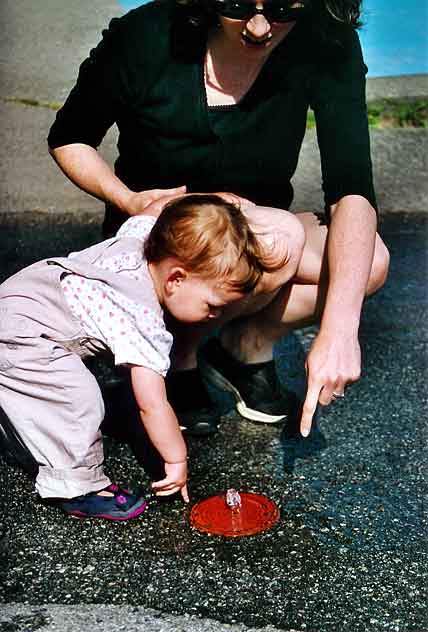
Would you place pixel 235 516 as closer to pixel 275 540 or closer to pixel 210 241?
pixel 275 540

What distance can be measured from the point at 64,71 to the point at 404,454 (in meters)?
3.38

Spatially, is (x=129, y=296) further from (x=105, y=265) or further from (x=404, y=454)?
(x=404, y=454)

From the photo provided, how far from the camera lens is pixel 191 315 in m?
2.45

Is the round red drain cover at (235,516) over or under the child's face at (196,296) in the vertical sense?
under

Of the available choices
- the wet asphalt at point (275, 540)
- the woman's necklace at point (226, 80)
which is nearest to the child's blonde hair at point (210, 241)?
the woman's necklace at point (226, 80)

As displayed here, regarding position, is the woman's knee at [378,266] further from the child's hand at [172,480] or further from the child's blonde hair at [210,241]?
the child's hand at [172,480]

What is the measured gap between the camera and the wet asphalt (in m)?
2.07

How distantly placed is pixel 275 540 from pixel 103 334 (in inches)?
24.7

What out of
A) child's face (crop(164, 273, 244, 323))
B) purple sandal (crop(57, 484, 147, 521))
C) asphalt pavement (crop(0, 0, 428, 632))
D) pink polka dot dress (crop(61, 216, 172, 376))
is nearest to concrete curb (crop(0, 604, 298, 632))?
asphalt pavement (crop(0, 0, 428, 632))

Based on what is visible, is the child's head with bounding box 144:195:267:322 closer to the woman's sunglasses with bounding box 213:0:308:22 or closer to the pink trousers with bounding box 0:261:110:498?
the pink trousers with bounding box 0:261:110:498

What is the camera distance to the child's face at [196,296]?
93.8 inches

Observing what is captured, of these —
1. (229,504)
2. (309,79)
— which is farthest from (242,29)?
(229,504)

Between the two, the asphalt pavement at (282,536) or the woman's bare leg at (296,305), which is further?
the woman's bare leg at (296,305)

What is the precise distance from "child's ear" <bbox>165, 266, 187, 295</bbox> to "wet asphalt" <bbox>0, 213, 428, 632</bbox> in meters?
0.53
